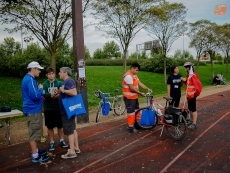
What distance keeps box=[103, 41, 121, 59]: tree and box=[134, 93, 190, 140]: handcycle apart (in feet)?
150

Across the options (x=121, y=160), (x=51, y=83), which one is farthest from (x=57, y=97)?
(x=121, y=160)

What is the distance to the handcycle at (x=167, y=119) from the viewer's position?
624 centimetres

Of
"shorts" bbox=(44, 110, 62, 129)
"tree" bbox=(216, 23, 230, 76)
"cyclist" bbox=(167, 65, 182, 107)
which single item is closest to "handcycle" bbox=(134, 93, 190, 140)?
"cyclist" bbox=(167, 65, 182, 107)

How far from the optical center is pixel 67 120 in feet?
16.6

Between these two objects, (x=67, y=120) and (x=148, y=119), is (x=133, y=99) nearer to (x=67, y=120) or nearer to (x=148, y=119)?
(x=148, y=119)

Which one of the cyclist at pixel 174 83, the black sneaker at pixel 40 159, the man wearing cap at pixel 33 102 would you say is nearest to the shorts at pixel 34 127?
the man wearing cap at pixel 33 102

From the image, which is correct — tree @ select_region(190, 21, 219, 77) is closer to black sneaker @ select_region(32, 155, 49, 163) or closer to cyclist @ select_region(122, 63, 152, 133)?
cyclist @ select_region(122, 63, 152, 133)

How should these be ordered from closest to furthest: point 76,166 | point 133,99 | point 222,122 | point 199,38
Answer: point 76,166 < point 133,99 < point 222,122 < point 199,38

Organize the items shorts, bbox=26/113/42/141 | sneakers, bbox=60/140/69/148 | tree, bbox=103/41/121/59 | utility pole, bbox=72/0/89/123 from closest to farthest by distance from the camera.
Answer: shorts, bbox=26/113/42/141, sneakers, bbox=60/140/69/148, utility pole, bbox=72/0/89/123, tree, bbox=103/41/121/59

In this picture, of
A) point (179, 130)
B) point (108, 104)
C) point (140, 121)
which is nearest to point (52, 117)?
point (140, 121)

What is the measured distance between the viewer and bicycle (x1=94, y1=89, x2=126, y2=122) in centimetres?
874

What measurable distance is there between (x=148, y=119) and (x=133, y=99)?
0.74 metres

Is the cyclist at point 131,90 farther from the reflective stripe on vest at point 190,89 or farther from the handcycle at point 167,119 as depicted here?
the reflective stripe on vest at point 190,89

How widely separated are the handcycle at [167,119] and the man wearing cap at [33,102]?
298 cm
